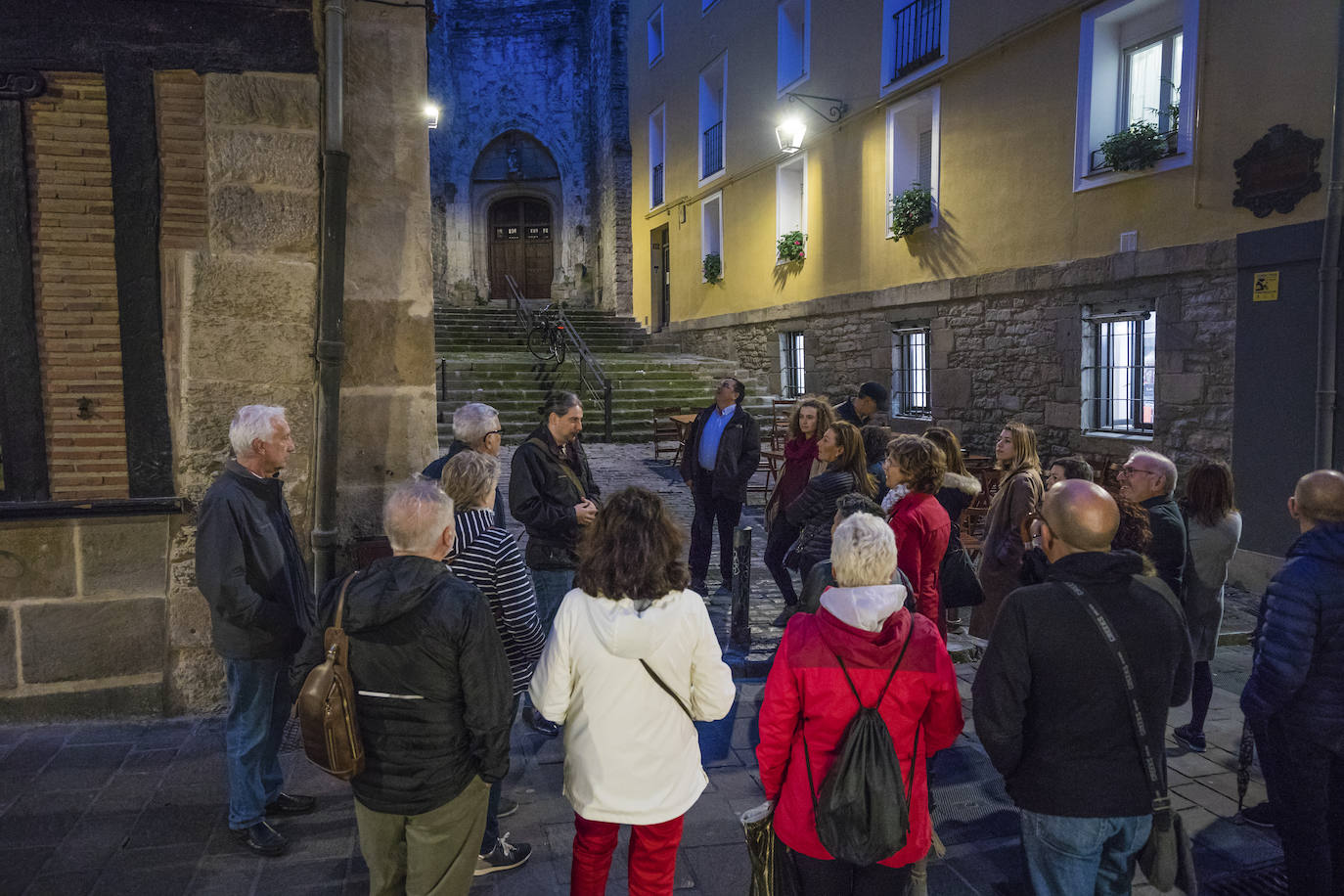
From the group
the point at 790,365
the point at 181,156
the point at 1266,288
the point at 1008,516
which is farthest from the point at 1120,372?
the point at 181,156

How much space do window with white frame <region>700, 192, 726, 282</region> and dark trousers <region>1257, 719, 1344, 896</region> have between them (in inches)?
613

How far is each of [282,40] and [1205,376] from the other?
730 cm

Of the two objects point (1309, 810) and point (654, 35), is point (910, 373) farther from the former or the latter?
point (654, 35)

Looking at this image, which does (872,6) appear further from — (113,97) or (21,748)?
(21,748)

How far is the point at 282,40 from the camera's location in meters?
4.55

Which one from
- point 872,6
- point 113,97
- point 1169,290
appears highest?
point 872,6

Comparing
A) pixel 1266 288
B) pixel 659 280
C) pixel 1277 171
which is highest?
pixel 659 280

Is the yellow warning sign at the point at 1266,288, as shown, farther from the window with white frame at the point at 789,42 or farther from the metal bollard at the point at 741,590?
the window with white frame at the point at 789,42

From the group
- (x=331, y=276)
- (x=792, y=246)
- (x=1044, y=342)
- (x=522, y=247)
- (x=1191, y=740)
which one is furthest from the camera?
(x=522, y=247)

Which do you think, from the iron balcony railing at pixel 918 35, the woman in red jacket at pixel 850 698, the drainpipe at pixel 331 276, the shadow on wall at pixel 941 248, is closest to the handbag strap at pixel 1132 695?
the woman in red jacket at pixel 850 698

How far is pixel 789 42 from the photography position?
49.0 ft

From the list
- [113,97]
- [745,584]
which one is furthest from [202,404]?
[745,584]

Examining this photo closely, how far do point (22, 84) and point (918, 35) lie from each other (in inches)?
408

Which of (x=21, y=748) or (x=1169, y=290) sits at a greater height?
(x=1169, y=290)
